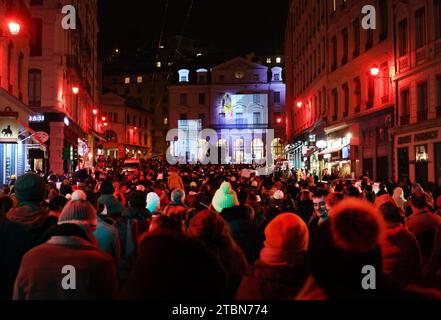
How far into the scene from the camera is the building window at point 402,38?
26766mm

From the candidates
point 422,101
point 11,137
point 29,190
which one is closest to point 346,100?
point 422,101

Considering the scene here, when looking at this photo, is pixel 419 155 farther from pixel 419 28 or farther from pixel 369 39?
pixel 369 39

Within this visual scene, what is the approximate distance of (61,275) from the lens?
3.69 meters

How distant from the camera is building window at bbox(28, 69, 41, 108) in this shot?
34.4 meters

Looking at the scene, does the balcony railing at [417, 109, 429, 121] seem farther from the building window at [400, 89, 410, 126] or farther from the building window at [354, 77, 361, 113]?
the building window at [354, 77, 361, 113]

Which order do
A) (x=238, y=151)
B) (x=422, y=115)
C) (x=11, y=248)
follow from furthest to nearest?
(x=238, y=151) → (x=422, y=115) → (x=11, y=248)

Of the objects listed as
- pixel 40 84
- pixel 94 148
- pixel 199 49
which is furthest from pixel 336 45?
→ pixel 199 49

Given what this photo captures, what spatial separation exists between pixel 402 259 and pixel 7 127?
18.4 m

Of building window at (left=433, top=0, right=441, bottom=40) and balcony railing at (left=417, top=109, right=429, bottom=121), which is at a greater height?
building window at (left=433, top=0, right=441, bottom=40)

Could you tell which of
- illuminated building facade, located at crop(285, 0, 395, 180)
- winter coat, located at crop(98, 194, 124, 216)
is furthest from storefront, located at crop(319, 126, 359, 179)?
winter coat, located at crop(98, 194, 124, 216)

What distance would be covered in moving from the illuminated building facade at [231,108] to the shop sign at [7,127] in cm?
6604

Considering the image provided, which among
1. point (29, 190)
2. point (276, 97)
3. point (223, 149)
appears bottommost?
point (29, 190)

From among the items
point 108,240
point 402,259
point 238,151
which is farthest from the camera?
point 238,151

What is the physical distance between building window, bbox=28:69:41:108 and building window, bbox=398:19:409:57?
22.1 meters
